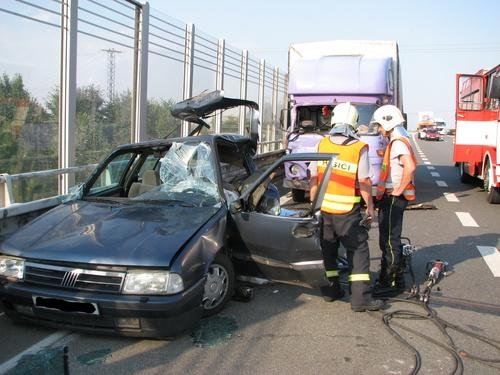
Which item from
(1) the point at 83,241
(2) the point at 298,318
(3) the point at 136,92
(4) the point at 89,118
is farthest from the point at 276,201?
(3) the point at 136,92

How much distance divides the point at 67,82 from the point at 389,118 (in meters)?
4.70

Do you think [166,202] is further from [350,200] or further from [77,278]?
[350,200]

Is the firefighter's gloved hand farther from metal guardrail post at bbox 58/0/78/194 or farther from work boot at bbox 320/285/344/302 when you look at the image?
metal guardrail post at bbox 58/0/78/194

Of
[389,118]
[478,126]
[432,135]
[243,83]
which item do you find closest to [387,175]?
[389,118]

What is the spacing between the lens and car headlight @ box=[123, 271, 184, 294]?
390cm

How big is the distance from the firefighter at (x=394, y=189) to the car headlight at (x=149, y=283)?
246 cm

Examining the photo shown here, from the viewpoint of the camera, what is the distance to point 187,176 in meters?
5.36

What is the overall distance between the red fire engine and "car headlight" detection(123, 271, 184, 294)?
9.07m

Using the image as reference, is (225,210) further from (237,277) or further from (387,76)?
(387,76)

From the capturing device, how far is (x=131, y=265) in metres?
3.92

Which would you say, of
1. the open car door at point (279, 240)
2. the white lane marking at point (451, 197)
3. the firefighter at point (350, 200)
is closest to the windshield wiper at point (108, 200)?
the open car door at point (279, 240)

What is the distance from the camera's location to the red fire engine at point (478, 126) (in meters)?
11.7

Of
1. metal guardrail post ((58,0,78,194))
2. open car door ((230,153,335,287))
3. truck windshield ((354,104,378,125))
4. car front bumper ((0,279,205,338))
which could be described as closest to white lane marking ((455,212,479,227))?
truck windshield ((354,104,378,125))

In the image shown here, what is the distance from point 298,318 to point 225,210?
44.2 inches
